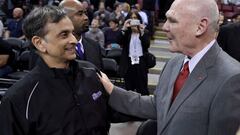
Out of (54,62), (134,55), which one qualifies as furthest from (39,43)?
(134,55)

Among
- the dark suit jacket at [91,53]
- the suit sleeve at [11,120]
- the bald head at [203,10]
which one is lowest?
the dark suit jacket at [91,53]

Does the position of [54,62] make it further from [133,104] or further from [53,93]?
[133,104]

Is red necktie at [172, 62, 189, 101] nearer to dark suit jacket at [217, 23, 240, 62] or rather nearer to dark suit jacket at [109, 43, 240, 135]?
dark suit jacket at [109, 43, 240, 135]

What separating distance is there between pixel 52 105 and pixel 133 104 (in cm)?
44

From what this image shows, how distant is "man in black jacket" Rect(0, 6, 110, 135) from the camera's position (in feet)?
6.16

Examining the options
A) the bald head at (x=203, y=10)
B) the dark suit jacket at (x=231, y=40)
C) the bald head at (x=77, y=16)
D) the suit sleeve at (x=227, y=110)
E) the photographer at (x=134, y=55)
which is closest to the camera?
the suit sleeve at (x=227, y=110)

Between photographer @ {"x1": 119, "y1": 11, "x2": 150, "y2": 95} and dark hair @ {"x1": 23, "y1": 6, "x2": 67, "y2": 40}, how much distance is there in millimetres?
5055

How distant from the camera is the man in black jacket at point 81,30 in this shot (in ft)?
10.9

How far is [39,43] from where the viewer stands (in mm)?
2006

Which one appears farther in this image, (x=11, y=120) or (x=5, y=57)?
(x=5, y=57)

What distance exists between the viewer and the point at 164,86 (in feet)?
6.76

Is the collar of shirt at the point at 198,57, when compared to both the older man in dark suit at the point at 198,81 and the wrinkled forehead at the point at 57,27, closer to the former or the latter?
the older man in dark suit at the point at 198,81

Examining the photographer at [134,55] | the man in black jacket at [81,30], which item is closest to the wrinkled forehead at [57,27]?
the man in black jacket at [81,30]

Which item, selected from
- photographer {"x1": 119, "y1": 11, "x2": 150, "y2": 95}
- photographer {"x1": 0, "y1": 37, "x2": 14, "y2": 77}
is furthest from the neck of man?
photographer {"x1": 119, "y1": 11, "x2": 150, "y2": 95}
